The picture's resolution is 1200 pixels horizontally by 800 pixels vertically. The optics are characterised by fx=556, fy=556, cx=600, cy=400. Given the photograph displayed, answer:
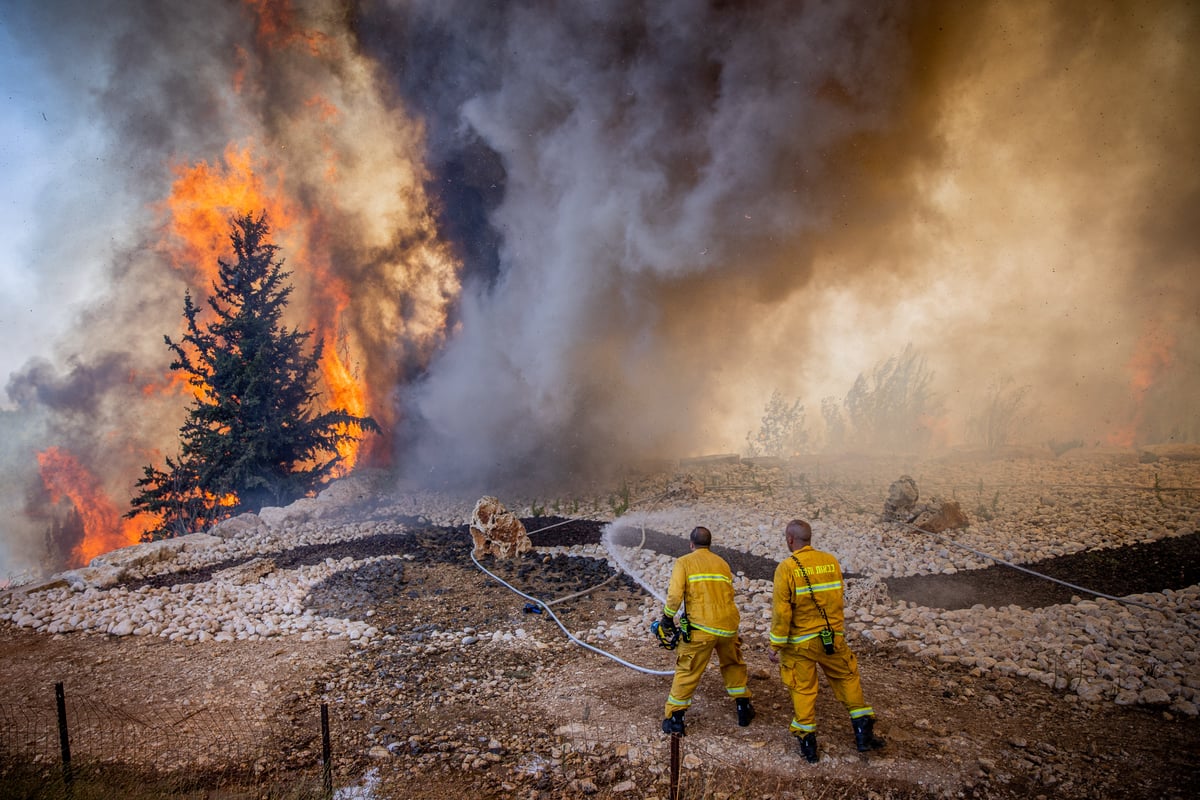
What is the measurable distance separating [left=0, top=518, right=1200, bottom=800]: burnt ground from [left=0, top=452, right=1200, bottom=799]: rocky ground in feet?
0.09

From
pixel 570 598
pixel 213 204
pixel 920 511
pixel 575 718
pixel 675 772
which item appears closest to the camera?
pixel 675 772

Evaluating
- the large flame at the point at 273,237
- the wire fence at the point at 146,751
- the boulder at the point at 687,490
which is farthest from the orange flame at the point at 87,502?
the wire fence at the point at 146,751

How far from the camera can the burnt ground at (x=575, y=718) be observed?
14.0 ft

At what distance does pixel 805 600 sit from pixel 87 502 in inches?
1265

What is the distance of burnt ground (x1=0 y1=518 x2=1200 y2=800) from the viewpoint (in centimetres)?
426

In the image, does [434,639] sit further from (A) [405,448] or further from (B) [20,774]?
(A) [405,448]

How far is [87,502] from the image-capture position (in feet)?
81.8

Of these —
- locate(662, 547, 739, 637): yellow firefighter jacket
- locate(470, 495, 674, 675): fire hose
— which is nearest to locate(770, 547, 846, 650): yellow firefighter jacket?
locate(662, 547, 739, 637): yellow firefighter jacket

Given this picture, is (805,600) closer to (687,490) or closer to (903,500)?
(903,500)

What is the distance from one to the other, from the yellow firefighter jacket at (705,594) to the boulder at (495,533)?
7.04m

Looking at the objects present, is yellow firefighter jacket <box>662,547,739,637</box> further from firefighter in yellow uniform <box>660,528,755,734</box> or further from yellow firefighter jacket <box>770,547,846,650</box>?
yellow firefighter jacket <box>770,547,846,650</box>

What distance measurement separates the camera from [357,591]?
9219mm

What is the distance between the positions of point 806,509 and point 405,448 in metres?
16.8

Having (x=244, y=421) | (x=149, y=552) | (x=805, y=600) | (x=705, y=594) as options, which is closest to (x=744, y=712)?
(x=705, y=594)
